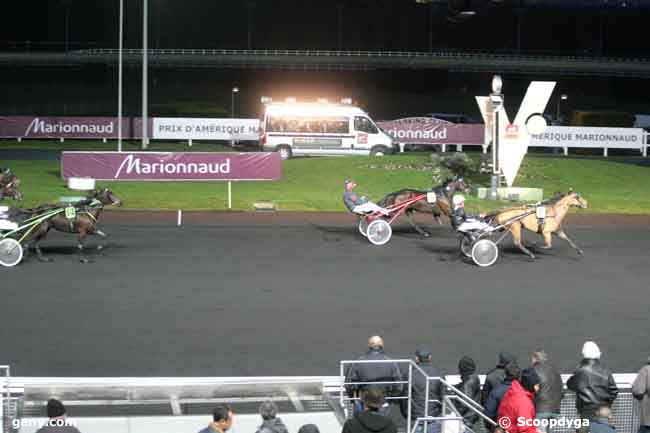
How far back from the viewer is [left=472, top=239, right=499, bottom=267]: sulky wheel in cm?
1944

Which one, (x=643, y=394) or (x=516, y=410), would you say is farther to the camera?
(x=643, y=394)

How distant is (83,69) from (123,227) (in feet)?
138

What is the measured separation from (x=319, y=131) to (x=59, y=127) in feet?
48.7

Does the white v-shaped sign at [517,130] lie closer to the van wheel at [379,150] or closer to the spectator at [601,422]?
the van wheel at [379,150]

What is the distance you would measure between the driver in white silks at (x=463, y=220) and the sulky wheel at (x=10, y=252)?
27.1 feet

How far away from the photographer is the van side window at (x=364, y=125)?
131ft

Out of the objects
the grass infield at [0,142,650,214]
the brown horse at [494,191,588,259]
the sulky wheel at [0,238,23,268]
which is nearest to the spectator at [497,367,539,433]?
the brown horse at [494,191,588,259]

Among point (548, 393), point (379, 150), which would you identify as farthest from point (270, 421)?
point (379, 150)

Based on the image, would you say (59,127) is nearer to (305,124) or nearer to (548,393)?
(305,124)

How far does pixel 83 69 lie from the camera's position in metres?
63.8

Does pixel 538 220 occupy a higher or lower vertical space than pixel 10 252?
higher

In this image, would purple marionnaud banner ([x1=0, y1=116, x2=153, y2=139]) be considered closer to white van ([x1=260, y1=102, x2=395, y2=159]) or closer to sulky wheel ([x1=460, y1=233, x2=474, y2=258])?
white van ([x1=260, y1=102, x2=395, y2=159])

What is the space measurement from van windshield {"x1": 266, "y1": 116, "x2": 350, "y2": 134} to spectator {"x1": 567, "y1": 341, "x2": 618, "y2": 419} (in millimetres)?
30626

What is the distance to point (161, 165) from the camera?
27.0 meters
